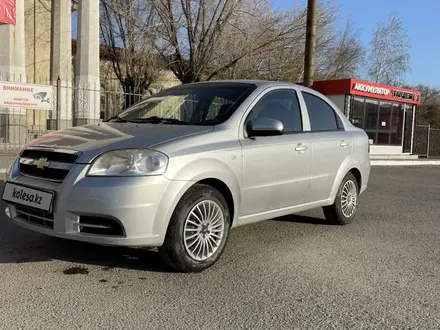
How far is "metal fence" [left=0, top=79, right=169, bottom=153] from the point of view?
44.7ft

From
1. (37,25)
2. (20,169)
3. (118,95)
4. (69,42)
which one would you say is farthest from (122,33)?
(20,169)

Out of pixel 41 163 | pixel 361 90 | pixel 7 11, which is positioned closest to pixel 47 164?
pixel 41 163

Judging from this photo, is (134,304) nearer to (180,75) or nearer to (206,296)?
(206,296)

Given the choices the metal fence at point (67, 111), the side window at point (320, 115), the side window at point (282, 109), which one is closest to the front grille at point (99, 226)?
the side window at point (282, 109)

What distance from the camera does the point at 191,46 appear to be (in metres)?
17.7

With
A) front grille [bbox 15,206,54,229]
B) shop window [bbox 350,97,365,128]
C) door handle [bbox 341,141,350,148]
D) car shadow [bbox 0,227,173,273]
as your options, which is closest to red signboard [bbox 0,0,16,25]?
car shadow [bbox 0,227,173,273]

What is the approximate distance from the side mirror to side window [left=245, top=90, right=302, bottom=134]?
174mm

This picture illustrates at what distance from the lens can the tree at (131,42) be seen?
17391 mm

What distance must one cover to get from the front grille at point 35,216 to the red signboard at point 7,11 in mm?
11655

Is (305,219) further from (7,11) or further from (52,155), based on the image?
(7,11)

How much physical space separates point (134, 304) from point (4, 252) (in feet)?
6.27

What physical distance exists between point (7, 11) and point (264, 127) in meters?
12.3

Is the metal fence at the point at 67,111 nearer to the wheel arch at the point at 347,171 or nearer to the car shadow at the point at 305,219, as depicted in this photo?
the car shadow at the point at 305,219

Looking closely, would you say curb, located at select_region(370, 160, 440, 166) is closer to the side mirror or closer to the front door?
the front door
